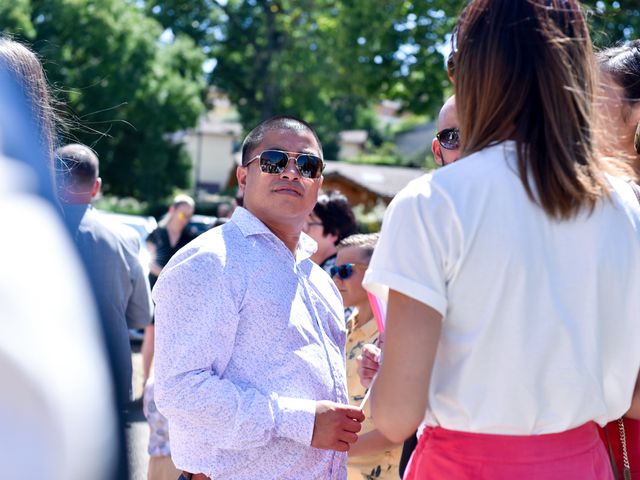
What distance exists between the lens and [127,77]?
32094 millimetres

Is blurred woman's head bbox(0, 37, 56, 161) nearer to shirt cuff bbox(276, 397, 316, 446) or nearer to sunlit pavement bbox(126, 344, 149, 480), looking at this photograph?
shirt cuff bbox(276, 397, 316, 446)

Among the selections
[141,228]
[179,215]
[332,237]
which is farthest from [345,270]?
[179,215]

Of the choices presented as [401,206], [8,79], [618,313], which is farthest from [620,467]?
[8,79]

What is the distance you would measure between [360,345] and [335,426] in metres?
1.23

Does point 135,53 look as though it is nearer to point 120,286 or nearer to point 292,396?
point 120,286

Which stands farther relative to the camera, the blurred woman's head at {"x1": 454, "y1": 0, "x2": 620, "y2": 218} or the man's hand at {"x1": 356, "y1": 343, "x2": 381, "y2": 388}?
the man's hand at {"x1": 356, "y1": 343, "x2": 381, "y2": 388}

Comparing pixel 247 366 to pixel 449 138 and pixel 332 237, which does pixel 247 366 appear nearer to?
pixel 449 138

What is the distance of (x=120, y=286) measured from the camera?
5.12m

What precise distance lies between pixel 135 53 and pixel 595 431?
105 feet

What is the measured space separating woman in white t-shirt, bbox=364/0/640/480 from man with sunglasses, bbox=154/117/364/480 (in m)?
0.71

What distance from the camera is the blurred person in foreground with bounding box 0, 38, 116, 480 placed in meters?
1.07

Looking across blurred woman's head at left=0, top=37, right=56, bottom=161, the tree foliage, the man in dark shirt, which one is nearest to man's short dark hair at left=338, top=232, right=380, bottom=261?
the man in dark shirt

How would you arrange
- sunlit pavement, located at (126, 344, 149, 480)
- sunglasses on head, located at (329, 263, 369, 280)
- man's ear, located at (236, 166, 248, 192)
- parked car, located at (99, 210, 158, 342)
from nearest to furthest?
man's ear, located at (236, 166, 248, 192), sunglasses on head, located at (329, 263, 369, 280), parked car, located at (99, 210, 158, 342), sunlit pavement, located at (126, 344, 149, 480)

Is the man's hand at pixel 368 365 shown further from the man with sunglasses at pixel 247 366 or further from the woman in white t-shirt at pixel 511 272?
the woman in white t-shirt at pixel 511 272
